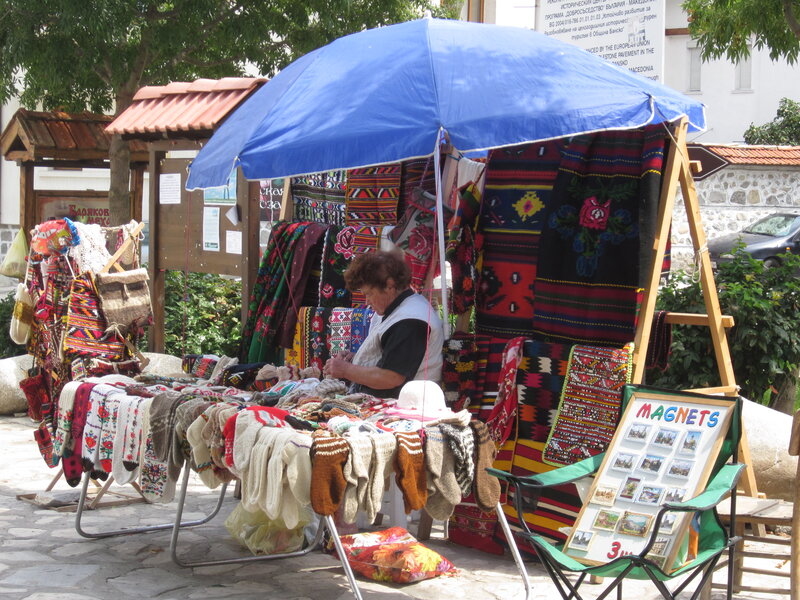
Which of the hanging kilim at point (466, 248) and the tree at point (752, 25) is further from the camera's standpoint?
the tree at point (752, 25)

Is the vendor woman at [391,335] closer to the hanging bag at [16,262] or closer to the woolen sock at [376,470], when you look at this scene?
the woolen sock at [376,470]

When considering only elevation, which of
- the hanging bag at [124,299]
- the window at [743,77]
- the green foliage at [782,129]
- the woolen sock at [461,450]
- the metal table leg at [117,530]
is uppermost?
the window at [743,77]

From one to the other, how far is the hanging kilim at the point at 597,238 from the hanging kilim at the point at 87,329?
274cm

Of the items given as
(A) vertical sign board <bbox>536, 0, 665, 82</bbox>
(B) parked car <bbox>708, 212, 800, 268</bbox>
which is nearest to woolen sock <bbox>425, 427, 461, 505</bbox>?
(A) vertical sign board <bbox>536, 0, 665, 82</bbox>

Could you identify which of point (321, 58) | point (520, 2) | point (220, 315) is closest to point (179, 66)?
point (220, 315)

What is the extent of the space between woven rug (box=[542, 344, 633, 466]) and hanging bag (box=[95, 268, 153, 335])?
2789 millimetres

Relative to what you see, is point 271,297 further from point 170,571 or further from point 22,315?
A: point 170,571

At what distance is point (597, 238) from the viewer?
4.85 meters

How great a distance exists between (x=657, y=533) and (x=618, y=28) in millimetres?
5614

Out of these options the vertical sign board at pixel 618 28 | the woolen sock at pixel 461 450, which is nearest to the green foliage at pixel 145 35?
the vertical sign board at pixel 618 28

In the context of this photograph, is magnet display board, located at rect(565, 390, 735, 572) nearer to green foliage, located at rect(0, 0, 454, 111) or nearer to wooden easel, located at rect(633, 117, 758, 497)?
wooden easel, located at rect(633, 117, 758, 497)

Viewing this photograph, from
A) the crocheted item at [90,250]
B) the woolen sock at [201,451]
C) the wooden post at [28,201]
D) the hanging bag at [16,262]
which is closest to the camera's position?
the woolen sock at [201,451]

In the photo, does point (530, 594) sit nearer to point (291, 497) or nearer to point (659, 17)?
point (291, 497)

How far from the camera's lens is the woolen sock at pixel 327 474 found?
3.66m
